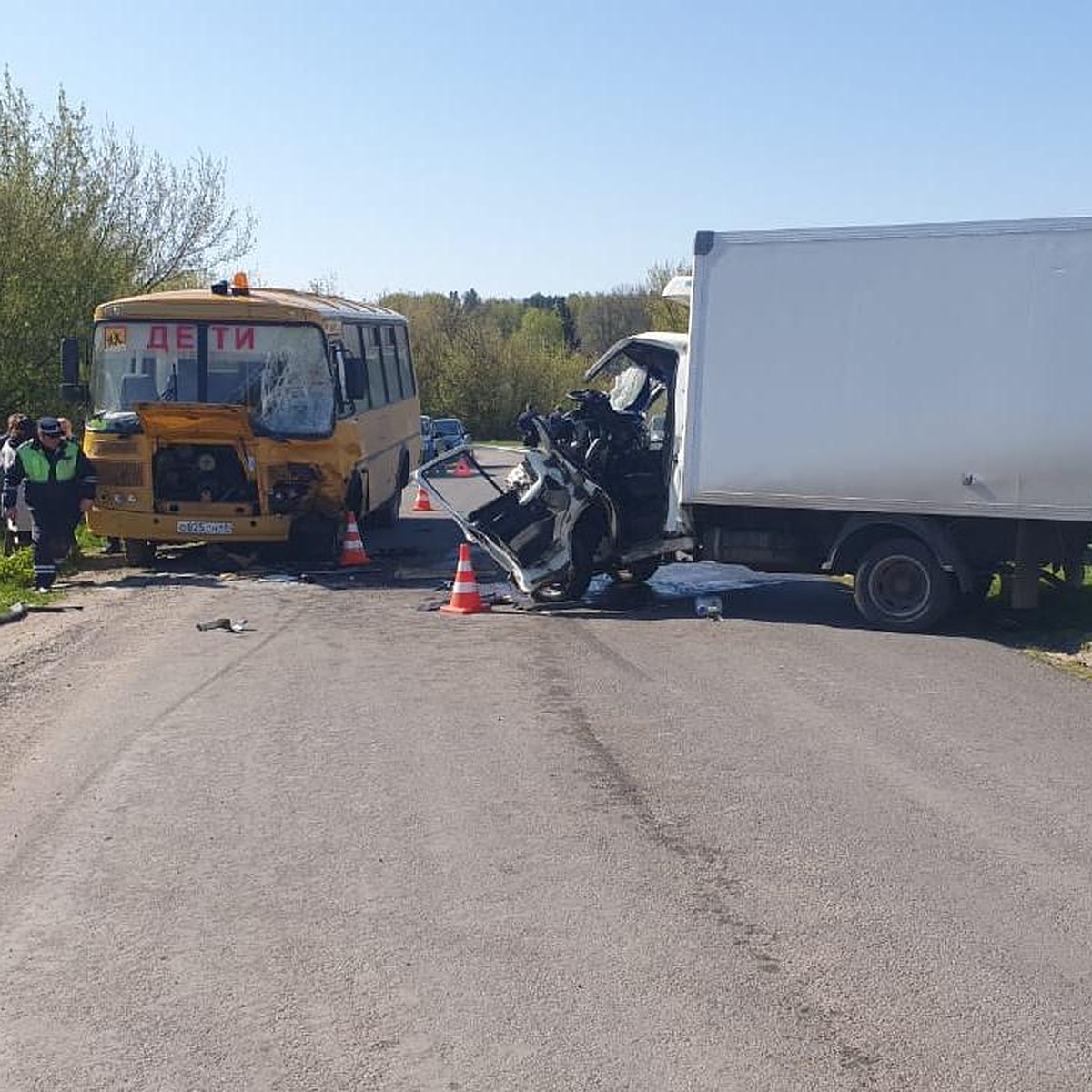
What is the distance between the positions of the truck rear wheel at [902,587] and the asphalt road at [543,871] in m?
1.16

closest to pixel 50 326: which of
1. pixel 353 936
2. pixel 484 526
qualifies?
pixel 484 526

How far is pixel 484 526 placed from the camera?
572 inches

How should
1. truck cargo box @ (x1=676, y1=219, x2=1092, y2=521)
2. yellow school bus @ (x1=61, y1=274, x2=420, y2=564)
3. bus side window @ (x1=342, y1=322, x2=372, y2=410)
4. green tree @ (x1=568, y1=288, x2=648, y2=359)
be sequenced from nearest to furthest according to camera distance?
truck cargo box @ (x1=676, y1=219, x2=1092, y2=521)
yellow school bus @ (x1=61, y1=274, x2=420, y2=564)
bus side window @ (x1=342, y1=322, x2=372, y2=410)
green tree @ (x1=568, y1=288, x2=648, y2=359)

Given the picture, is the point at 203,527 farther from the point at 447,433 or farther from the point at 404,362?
the point at 447,433

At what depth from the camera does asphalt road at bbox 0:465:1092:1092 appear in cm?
463

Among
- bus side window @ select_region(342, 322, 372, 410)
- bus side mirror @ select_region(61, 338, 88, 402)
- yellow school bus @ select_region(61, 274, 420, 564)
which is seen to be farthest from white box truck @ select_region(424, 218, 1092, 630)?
bus side mirror @ select_region(61, 338, 88, 402)

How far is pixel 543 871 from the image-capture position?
6359mm

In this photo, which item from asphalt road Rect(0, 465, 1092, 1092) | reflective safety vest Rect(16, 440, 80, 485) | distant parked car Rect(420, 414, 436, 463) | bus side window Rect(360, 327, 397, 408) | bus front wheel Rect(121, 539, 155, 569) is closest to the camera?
asphalt road Rect(0, 465, 1092, 1092)

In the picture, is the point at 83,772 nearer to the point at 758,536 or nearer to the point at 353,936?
the point at 353,936

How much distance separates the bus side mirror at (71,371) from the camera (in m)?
17.0

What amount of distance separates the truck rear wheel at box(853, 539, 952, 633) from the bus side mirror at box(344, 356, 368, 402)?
6.49 m

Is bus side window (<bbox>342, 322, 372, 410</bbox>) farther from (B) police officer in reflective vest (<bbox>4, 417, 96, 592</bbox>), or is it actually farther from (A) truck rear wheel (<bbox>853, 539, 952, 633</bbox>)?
(A) truck rear wheel (<bbox>853, 539, 952, 633</bbox>)

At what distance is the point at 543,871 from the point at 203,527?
11058 millimetres

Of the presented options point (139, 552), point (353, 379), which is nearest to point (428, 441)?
point (353, 379)
